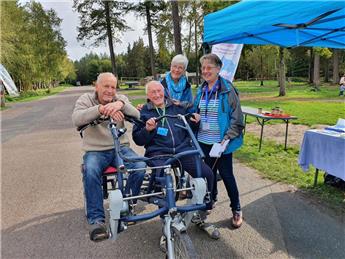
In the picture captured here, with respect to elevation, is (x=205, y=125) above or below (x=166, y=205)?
above

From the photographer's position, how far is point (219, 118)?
145 inches

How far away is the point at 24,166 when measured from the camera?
22.9 ft

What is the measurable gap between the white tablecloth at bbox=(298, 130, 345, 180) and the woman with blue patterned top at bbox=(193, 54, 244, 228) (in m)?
1.51

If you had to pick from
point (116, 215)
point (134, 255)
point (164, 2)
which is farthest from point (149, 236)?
point (164, 2)

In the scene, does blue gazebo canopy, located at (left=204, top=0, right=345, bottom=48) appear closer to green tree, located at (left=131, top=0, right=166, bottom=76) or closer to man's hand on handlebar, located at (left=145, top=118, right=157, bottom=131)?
man's hand on handlebar, located at (left=145, top=118, right=157, bottom=131)

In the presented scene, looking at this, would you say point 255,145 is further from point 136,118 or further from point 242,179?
point 136,118

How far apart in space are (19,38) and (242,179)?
33259mm

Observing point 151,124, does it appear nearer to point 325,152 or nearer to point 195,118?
point 195,118

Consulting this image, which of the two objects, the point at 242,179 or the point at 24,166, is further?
the point at 24,166

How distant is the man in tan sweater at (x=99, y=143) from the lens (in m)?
3.14

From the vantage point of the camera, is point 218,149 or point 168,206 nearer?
point 168,206

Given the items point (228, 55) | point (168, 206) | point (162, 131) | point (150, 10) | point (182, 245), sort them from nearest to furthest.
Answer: point (182, 245) < point (168, 206) < point (162, 131) < point (228, 55) < point (150, 10)

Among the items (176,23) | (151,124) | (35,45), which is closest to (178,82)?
(151,124)

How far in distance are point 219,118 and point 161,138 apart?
0.71 metres
